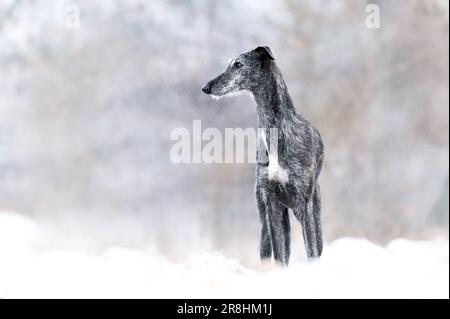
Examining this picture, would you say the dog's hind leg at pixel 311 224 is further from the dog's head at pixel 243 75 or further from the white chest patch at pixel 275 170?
the dog's head at pixel 243 75

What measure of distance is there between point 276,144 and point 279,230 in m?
0.35

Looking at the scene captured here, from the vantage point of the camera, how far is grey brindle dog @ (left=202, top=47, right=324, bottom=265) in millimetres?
2365

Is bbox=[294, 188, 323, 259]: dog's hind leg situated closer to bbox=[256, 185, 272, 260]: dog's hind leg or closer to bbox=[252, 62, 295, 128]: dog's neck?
bbox=[256, 185, 272, 260]: dog's hind leg

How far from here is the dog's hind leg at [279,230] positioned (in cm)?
241

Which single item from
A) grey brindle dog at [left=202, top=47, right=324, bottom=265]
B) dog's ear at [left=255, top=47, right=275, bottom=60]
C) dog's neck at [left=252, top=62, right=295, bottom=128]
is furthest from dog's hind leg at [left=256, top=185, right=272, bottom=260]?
dog's ear at [left=255, top=47, right=275, bottom=60]

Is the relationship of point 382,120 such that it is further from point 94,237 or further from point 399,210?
point 94,237

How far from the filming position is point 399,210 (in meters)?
3.11

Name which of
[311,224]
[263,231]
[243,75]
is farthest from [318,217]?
[243,75]

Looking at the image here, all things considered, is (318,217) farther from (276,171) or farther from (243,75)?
(243,75)

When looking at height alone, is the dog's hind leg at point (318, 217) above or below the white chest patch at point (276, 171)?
below

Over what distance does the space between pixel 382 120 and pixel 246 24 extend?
841 millimetres

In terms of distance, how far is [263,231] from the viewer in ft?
8.27

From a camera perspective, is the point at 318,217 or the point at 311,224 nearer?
the point at 311,224

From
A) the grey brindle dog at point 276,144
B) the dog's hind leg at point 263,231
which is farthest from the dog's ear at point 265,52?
the dog's hind leg at point 263,231
